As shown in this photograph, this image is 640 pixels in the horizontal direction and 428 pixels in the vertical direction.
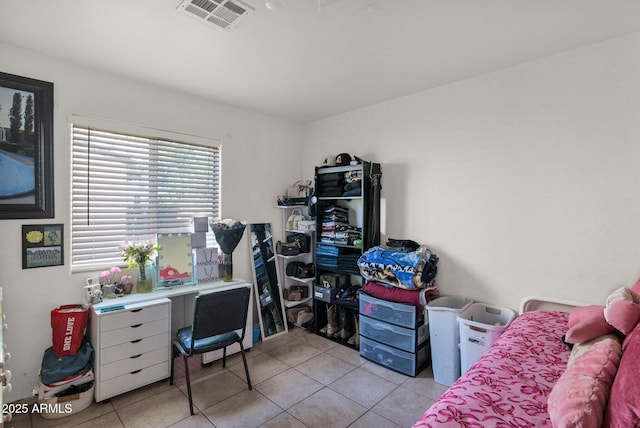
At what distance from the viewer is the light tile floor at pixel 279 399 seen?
6.75 ft

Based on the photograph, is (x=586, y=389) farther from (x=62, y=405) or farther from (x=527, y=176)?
(x=62, y=405)

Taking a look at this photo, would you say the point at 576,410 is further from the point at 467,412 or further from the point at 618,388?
the point at 467,412

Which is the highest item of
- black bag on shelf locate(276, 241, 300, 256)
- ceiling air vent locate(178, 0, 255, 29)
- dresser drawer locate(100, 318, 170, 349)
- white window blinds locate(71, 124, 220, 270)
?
ceiling air vent locate(178, 0, 255, 29)

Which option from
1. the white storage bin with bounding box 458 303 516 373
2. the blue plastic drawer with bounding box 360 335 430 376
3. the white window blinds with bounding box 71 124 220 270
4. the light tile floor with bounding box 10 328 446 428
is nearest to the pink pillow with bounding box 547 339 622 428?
the white storage bin with bounding box 458 303 516 373

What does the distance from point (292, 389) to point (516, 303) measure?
1895mm

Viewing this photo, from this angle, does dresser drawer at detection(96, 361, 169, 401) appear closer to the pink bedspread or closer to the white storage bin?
the pink bedspread

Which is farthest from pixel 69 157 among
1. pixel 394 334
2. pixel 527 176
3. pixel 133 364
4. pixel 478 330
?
pixel 527 176

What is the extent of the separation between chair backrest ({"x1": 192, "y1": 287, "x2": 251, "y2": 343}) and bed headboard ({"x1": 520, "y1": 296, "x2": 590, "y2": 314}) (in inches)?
84.0

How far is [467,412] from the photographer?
3.66ft

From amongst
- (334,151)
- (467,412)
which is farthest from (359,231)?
(467,412)

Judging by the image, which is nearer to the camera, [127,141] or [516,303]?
[516,303]

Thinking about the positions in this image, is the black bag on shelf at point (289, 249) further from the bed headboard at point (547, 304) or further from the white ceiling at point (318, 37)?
the bed headboard at point (547, 304)

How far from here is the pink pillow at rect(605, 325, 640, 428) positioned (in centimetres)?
79

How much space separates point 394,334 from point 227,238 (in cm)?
182
